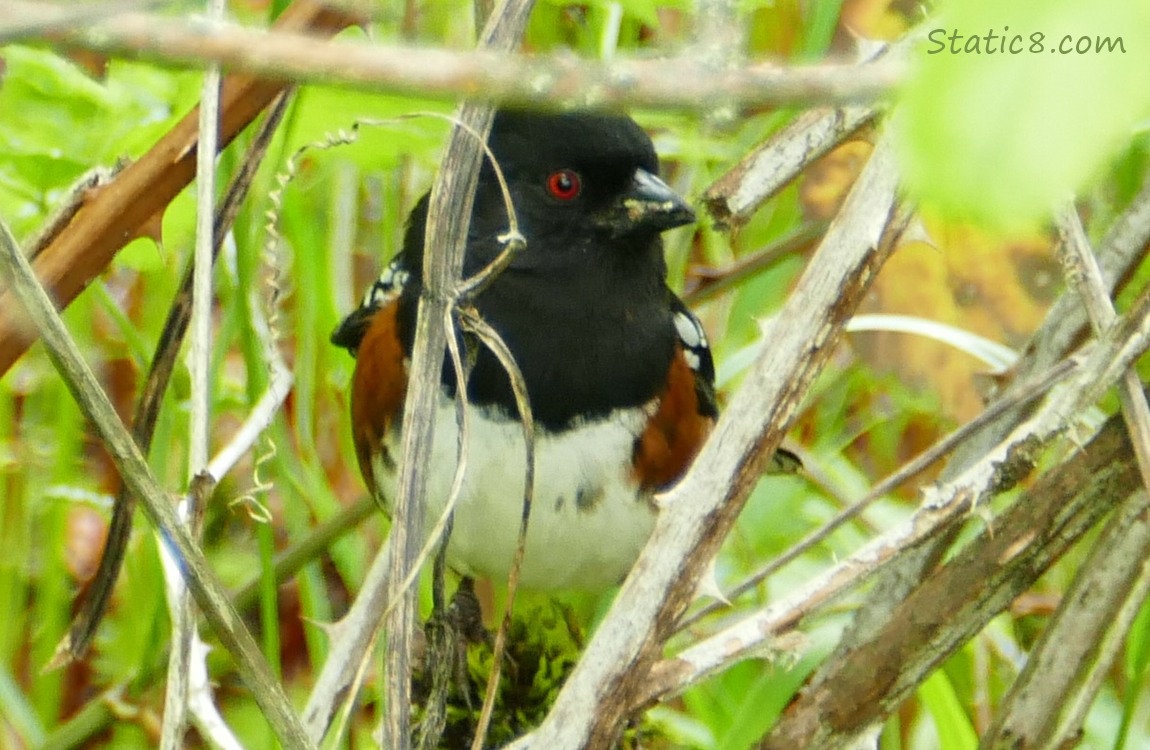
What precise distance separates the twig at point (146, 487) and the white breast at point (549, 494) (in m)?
0.52

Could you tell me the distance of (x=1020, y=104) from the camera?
0.77 feet

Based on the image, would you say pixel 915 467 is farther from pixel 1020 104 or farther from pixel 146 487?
pixel 1020 104

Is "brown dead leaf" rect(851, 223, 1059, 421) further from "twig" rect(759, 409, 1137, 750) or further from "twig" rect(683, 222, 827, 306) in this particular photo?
"twig" rect(759, 409, 1137, 750)

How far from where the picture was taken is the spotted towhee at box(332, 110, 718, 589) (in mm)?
1426

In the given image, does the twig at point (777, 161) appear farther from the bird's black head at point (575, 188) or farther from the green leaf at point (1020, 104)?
the green leaf at point (1020, 104)

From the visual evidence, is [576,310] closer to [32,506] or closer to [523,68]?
[32,506]

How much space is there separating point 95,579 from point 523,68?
1.11 metres

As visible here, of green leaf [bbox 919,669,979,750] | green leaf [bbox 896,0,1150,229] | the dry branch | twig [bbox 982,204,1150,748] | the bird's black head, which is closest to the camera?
green leaf [bbox 896,0,1150,229]

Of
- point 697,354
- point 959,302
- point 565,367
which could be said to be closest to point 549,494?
point 565,367

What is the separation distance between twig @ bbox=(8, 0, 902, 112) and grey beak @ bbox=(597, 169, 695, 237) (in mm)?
1164

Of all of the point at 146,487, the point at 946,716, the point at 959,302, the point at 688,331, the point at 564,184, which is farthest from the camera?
the point at 959,302

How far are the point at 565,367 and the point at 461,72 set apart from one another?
1.20 meters

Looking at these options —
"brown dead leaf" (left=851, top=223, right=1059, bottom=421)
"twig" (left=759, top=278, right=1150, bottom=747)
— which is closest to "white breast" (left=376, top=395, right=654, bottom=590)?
"twig" (left=759, top=278, right=1150, bottom=747)

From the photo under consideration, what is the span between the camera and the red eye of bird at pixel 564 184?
148cm
